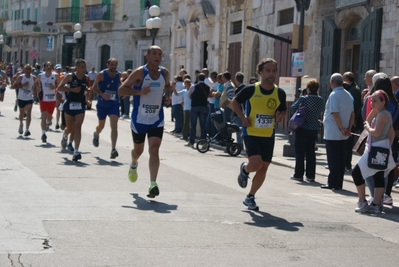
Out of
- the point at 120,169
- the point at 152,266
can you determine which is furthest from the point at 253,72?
the point at 152,266

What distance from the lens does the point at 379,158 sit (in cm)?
1051

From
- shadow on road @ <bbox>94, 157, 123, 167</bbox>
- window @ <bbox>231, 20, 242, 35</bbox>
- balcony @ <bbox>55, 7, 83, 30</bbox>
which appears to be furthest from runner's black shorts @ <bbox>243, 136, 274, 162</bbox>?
balcony @ <bbox>55, 7, 83, 30</bbox>

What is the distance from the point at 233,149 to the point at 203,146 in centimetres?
78

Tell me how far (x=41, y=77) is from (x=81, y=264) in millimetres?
14187

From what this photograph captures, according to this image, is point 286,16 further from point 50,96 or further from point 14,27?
point 14,27

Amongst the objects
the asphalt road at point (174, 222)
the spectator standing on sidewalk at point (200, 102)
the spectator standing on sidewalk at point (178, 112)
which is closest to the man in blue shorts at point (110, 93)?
the asphalt road at point (174, 222)

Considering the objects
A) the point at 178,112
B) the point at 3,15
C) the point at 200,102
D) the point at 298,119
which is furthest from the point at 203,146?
the point at 3,15

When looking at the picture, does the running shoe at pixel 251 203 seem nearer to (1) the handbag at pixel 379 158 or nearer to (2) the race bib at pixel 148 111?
(1) the handbag at pixel 379 158

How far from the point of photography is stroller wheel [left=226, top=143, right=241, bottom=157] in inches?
740

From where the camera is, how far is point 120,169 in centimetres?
1400

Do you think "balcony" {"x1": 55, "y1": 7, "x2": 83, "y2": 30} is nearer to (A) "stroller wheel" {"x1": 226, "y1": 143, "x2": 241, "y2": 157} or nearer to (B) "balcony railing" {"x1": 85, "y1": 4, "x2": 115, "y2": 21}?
(B) "balcony railing" {"x1": 85, "y1": 4, "x2": 115, "y2": 21}

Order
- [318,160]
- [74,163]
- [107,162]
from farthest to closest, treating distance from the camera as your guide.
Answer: [318,160] < [107,162] < [74,163]

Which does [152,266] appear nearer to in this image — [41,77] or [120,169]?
[120,169]

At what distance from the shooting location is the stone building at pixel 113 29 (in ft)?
163
